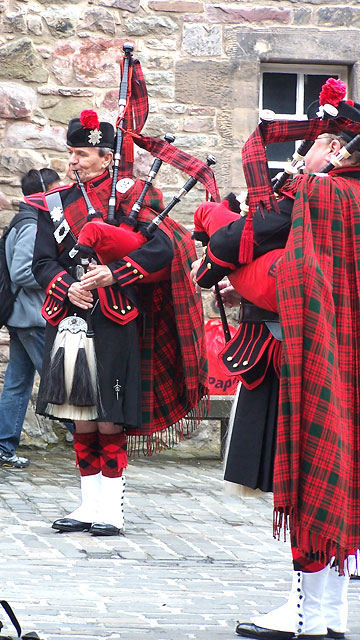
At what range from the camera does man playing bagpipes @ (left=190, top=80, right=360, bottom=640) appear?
349cm

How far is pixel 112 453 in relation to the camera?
5.56 metres

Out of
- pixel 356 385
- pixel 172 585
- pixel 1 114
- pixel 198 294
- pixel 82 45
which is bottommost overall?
pixel 172 585

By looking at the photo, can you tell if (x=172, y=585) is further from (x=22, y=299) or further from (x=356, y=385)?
(x=22, y=299)

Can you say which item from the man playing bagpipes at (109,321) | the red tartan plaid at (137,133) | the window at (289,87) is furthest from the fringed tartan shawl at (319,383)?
the window at (289,87)

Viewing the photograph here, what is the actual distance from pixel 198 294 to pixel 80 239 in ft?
2.42

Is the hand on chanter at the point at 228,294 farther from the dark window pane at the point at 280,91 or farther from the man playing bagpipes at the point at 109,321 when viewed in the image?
the dark window pane at the point at 280,91

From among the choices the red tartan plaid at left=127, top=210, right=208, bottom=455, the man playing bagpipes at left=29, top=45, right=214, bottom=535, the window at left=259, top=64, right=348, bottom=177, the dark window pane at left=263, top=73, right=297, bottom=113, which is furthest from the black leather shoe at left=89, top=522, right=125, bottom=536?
the dark window pane at left=263, top=73, right=297, bottom=113

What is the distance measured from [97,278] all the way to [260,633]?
2.05 meters

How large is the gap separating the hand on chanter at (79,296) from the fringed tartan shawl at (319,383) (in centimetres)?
188

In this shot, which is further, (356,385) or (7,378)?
(7,378)

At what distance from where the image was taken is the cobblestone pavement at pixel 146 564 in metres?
3.92

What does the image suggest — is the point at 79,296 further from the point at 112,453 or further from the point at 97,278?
the point at 112,453

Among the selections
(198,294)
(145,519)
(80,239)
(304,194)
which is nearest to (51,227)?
(80,239)

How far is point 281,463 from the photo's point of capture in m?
3.51
